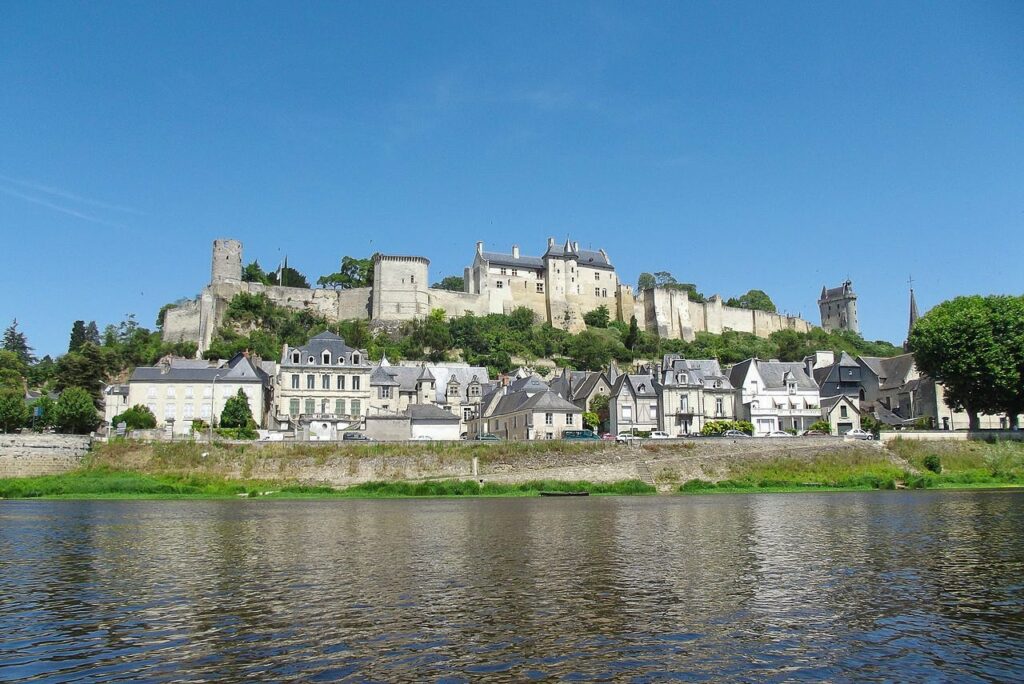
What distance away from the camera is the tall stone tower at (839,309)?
13638 cm

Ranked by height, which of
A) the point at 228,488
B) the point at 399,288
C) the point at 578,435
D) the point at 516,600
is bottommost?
the point at 516,600

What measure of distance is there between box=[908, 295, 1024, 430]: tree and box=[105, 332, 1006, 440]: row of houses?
6.42 m

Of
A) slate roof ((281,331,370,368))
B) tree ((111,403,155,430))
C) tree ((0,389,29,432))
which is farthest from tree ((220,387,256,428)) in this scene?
tree ((0,389,29,432))


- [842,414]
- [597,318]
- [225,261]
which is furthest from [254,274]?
[842,414]

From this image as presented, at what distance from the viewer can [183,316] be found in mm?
91062

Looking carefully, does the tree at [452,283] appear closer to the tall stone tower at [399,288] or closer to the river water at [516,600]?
the tall stone tower at [399,288]

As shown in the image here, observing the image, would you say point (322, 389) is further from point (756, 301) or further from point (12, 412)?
point (756, 301)

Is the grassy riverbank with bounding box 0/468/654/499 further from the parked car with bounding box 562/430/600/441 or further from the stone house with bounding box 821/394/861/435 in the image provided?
the stone house with bounding box 821/394/861/435

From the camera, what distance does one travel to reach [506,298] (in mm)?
107688

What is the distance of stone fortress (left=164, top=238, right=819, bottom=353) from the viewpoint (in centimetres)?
9644

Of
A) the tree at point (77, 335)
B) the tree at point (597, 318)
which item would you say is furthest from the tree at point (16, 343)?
the tree at point (597, 318)

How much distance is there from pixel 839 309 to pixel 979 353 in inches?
3556

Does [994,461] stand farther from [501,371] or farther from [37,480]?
[37,480]

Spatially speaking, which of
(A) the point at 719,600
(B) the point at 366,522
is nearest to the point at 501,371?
(B) the point at 366,522
